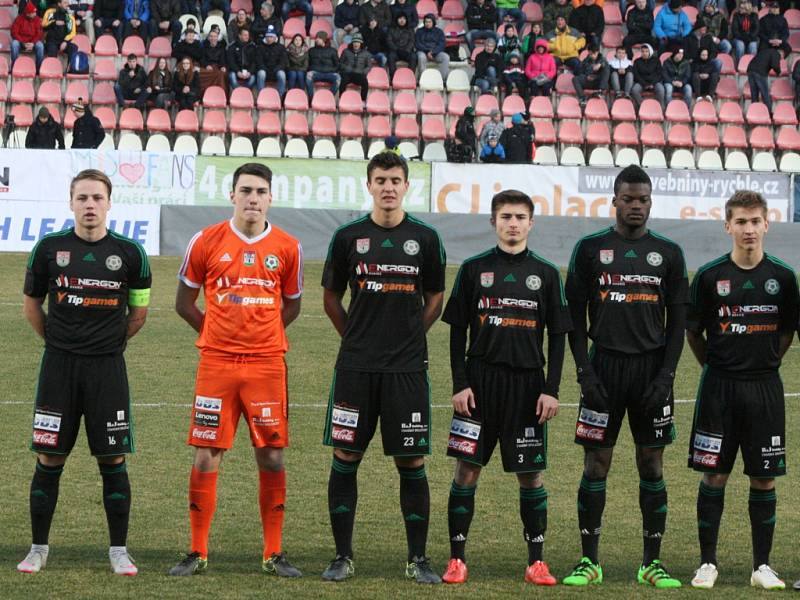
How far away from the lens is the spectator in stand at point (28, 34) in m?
29.1

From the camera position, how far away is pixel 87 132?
85.3ft

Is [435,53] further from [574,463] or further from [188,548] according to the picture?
[188,548]

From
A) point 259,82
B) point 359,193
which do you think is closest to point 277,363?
point 359,193

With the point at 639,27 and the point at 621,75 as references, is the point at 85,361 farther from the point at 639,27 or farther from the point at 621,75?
the point at 639,27

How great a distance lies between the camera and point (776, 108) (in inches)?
1203

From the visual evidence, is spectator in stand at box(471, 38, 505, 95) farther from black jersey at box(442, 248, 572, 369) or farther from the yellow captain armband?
the yellow captain armband

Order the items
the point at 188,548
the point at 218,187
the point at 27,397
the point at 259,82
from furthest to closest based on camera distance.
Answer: the point at 259,82
the point at 218,187
the point at 27,397
the point at 188,548

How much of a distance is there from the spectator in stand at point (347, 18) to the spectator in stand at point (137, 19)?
4.13 m

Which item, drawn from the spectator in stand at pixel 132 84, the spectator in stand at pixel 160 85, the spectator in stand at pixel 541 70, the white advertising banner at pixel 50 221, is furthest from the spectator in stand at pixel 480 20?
the white advertising banner at pixel 50 221

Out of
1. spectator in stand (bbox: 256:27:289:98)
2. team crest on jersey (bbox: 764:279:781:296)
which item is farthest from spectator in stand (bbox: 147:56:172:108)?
team crest on jersey (bbox: 764:279:781:296)

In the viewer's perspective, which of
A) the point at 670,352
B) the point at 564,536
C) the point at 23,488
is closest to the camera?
the point at 670,352

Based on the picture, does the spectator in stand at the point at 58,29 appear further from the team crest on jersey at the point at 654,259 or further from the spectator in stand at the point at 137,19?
the team crest on jersey at the point at 654,259

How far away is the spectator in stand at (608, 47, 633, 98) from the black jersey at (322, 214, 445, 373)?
77.2 feet

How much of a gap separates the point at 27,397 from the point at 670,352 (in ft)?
24.0
